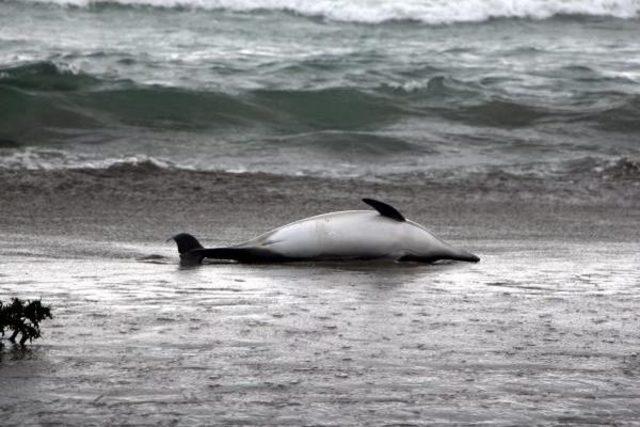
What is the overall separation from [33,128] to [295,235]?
21.6 feet

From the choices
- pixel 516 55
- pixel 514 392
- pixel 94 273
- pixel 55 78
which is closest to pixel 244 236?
pixel 94 273

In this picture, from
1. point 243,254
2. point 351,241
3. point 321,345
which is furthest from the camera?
point 351,241

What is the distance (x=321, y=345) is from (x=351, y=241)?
87.9 inches

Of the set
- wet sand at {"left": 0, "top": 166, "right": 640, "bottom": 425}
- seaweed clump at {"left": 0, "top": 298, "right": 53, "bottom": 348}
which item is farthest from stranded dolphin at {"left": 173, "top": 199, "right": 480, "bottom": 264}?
seaweed clump at {"left": 0, "top": 298, "right": 53, "bottom": 348}

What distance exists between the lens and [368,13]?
28.4 m

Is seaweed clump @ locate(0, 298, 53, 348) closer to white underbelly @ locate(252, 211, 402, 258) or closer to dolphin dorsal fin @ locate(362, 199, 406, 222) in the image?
white underbelly @ locate(252, 211, 402, 258)

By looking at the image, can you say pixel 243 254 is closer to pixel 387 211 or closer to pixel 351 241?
pixel 351 241

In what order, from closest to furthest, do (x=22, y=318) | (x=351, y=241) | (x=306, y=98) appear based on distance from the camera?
(x=22, y=318)
(x=351, y=241)
(x=306, y=98)

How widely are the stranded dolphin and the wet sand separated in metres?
0.12

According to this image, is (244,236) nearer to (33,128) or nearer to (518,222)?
(518,222)

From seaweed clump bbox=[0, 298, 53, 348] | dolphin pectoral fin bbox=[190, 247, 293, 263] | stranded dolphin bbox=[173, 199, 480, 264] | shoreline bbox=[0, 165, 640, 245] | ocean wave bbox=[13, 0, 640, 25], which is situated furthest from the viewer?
ocean wave bbox=[13, 0, 640, 25]

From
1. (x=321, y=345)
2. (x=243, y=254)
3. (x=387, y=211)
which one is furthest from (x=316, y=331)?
(x=387, y=211)

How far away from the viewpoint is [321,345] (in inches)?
158

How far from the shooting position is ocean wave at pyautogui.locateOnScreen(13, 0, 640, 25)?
28094mm
